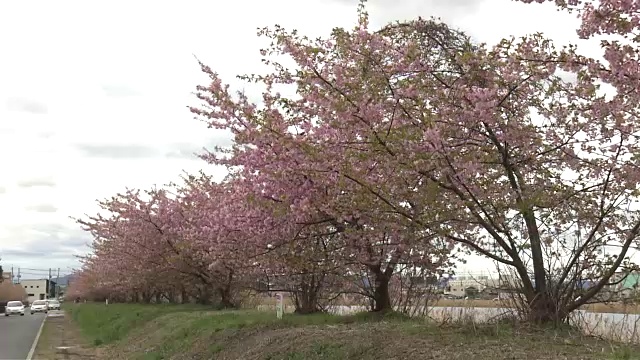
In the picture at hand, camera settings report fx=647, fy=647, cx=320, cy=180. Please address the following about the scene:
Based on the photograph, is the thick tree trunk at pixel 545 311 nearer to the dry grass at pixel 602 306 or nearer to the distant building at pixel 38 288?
the dry grass at pixel 602 306

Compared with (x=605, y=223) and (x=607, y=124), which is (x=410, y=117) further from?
(x=605, y=223)

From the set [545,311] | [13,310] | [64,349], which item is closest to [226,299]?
[64,349]

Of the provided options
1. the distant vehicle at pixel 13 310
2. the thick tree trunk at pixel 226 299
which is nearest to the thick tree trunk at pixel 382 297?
the thick tree trunk at pixel 226 299

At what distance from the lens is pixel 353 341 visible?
992cm

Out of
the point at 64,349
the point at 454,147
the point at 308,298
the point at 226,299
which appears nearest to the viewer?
the point at 454,147

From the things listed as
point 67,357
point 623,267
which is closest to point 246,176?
point 623,267

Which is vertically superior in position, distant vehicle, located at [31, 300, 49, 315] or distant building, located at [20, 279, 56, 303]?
distant building, located at [20, 279, 56, 303]

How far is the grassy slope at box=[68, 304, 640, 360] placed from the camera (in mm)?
7480

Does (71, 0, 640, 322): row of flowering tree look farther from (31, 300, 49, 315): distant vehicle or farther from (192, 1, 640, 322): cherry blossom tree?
(31, 300, 49, 315): distant vehicle

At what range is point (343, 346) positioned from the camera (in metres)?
9.88

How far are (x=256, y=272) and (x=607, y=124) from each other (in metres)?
8.92

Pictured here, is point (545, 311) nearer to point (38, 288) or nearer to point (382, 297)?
point (382, 297)

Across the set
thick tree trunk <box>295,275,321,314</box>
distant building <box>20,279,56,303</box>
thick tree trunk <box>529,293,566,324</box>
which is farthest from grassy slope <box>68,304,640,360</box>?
distant building <box>20,279,56,303</box>

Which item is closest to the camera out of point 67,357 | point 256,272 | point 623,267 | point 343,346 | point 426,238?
point 623,267
